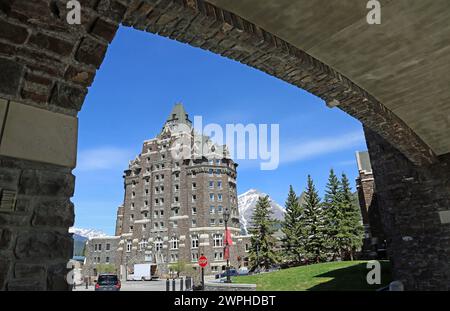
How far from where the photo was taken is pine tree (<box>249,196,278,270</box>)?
1986 inches

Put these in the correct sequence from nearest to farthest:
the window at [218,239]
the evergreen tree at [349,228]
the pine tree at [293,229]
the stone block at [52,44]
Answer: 1. the stone block at [52,44]
2. the evergreen tree at [349,228]
3. the pine tree at [293,229]
4. the window at [218,239]

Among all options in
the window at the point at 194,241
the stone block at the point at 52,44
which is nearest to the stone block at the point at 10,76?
the stone block at the point at 52,44

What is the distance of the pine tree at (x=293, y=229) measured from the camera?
45.3 meters

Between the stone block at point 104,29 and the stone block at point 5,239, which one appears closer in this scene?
the stone block at point 5,239

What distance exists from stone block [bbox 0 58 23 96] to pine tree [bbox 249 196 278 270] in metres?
51.4

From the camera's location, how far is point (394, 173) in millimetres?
10672

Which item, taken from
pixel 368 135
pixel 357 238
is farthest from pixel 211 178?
pixel 368 135

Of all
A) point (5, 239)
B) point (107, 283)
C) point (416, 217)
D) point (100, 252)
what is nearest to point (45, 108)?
point (5, 239)

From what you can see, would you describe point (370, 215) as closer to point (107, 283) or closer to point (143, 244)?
point (107, 283)

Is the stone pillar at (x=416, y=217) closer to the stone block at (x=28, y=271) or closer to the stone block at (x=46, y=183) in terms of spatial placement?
the stone block at (x=46, y=183)

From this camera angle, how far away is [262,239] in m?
51.2

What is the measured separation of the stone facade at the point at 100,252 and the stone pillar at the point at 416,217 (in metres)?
65.5

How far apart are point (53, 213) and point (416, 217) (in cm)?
1094
